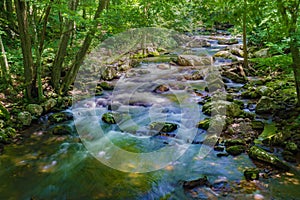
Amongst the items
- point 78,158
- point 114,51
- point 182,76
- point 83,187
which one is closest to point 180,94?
point 182,76

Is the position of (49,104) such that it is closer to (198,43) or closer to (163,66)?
(163,66)

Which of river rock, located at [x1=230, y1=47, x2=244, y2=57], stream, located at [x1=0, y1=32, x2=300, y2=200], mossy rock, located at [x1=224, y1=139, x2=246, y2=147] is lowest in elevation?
stream, located at [x1=0, y1=32, x2=300, y2=200]

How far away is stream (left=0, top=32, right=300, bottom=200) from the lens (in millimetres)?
3947

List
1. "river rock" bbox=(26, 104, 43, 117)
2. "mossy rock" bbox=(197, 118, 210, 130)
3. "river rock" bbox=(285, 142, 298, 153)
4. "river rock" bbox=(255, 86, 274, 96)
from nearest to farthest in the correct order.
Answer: "river rock" bbox=(285, 142, 298, 153), "mossy rock" bbox=(197, 118, 210, 130), "river rock" bbox=(26, 104, 43, 117), "river rock" bbox=(255, 86, 274, 96)

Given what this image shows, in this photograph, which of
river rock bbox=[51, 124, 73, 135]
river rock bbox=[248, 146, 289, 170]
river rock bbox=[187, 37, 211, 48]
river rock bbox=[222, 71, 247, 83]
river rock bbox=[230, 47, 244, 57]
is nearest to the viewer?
river rock bbox=[248, 146, 289, 170]

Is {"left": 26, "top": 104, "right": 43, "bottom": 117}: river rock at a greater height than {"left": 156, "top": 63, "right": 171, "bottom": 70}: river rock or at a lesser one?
lesser

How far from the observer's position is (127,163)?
4.89m

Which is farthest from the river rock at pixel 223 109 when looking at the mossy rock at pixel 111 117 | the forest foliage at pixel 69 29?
the mossy rock at pixel 111 117

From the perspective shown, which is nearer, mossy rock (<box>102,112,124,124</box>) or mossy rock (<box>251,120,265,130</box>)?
mossy rock (<box>251,120,265,130</box>)

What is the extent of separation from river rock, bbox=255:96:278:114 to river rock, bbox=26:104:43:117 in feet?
18.6

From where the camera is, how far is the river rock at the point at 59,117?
6.77m

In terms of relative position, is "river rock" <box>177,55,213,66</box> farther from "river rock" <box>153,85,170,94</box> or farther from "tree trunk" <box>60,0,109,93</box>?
"tree trunk" <box>60,0,109,93</box>

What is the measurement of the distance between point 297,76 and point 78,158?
479cm

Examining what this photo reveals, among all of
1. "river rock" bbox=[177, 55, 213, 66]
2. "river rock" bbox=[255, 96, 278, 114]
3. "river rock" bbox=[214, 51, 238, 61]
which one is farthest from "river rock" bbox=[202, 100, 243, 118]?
"river rock" bbox=[214, 51, 238, 61]
